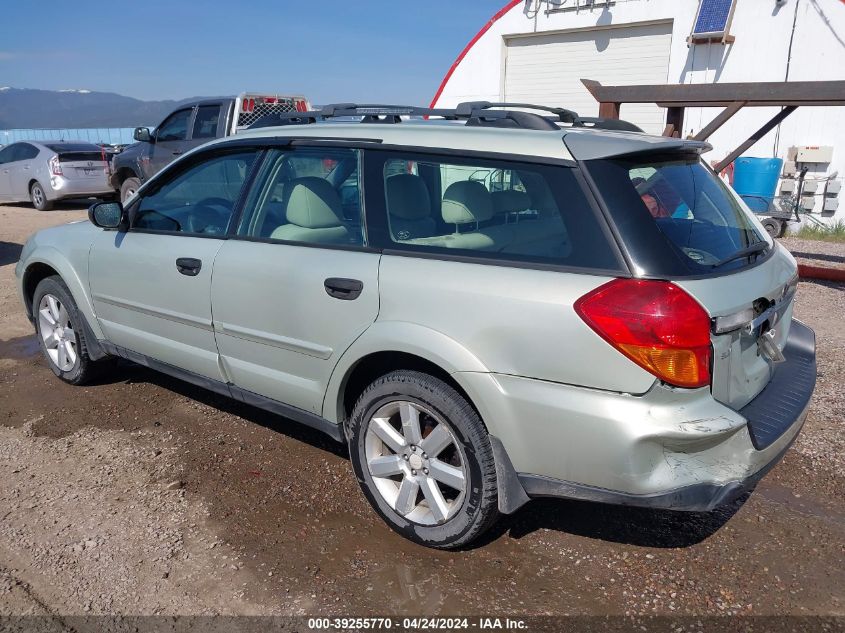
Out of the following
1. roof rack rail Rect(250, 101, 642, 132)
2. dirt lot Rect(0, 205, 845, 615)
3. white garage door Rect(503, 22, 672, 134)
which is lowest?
dirt lot Rect(0, 205, 845, 615)

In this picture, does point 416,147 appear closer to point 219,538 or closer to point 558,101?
point 219,538

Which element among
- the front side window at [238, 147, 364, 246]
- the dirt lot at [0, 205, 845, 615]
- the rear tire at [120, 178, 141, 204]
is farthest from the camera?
the rear tire at [120, 178, 141, 204]

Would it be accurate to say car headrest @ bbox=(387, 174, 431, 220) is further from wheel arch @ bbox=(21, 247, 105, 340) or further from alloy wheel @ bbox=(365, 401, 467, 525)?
wheel arch @ bbox=(21, 247, 105, 340)

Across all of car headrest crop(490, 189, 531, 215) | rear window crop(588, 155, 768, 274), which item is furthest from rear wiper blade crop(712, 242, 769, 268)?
car headrest crop(490, 189, 531, 215)

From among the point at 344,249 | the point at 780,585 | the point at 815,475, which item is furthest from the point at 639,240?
the point at 815,475

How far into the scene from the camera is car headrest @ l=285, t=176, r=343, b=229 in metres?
3.29

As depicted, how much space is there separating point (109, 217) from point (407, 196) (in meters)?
2.10

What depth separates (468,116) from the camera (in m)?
3.28

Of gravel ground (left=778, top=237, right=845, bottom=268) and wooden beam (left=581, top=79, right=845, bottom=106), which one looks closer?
wooden beam (left=581, top=79, right=845, bottom=106)

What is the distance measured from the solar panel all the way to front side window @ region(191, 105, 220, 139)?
8.67 m

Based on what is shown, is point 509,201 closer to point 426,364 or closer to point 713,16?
point 426,364

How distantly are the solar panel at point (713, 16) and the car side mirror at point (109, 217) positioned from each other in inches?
457

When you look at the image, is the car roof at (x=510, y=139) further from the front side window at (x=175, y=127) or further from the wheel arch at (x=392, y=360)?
the front side window at (x=175, y=127)

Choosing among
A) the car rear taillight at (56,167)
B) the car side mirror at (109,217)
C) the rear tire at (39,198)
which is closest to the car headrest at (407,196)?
the car side mirror at (109,217)
